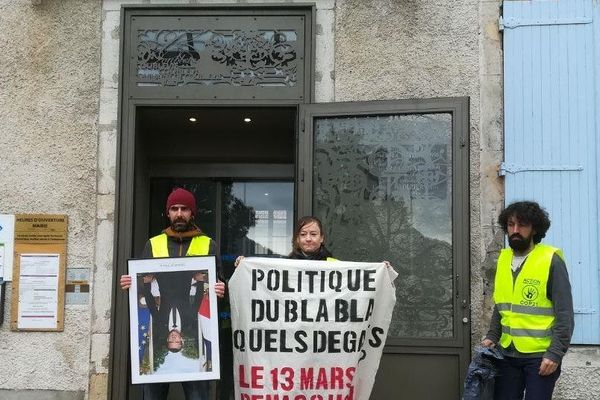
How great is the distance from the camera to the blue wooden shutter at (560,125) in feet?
18.7

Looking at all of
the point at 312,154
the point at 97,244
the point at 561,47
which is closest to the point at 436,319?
the point at 312,154

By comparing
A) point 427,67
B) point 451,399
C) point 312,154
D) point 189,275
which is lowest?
point 451,399

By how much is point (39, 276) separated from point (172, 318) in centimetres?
184

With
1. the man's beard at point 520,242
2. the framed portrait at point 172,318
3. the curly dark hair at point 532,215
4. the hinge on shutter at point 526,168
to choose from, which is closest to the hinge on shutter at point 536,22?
the hinge on shutter at point 526,168

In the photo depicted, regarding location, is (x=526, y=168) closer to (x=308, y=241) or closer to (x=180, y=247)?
(x=308, y=241)

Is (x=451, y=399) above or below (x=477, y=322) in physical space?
below

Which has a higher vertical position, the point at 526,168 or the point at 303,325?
the point at 526,168

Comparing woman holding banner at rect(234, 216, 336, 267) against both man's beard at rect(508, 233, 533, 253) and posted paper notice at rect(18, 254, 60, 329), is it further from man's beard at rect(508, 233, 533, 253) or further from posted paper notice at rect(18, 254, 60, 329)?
posted paper notice at rect(18, 254, 60, 329)

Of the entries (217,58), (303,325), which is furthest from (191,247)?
A: (217,58)

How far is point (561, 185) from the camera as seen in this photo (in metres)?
5.78

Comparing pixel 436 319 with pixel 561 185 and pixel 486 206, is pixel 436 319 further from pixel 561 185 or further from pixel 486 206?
pixel 561 185

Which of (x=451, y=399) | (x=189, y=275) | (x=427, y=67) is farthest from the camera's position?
(x=427, y=67)

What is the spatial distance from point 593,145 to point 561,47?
2.77 ft

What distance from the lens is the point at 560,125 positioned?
5816mm
